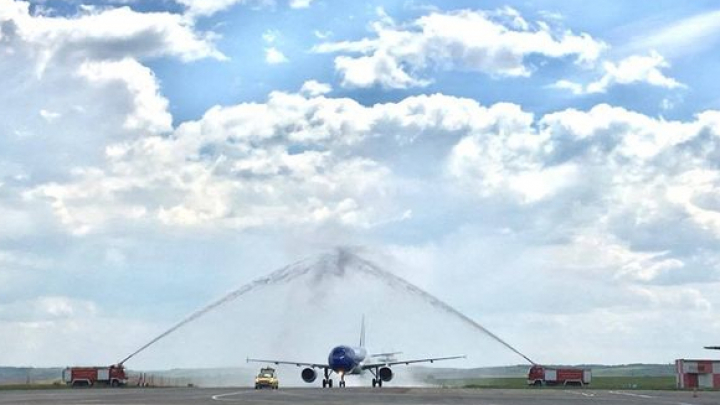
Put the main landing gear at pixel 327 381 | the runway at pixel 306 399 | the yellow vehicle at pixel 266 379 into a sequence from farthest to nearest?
the main landing gear at pixel 327 381, the yellow vehicle at pixel 266 379, the runway at pixel 306 399

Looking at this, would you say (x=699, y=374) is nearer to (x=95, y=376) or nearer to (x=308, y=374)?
(x=308, y=374)

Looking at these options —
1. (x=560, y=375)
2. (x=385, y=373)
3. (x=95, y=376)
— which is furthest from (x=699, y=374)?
(x=95, y=376)

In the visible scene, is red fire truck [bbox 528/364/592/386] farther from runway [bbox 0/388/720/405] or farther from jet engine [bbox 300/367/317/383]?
runway [bbox 0/388/720/405]

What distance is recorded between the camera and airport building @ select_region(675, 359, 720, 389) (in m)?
130

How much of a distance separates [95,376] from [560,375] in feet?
185

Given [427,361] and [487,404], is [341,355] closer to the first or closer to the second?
[427,361]

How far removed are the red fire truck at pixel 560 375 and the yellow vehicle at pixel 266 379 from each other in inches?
1409

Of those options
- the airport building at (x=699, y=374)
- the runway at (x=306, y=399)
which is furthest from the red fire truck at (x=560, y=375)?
the runway at (x=306, y=399)

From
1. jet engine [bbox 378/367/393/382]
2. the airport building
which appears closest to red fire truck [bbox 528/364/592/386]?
the airport building

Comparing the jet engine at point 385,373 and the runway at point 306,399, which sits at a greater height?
the jet engine at point 385,373

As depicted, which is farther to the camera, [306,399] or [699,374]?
[699,374]

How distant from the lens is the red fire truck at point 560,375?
430ft

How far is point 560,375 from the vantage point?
131m

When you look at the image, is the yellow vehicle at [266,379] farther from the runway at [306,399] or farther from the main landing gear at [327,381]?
the runway at [306,399]
